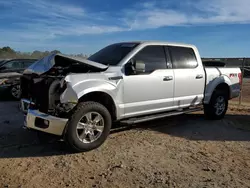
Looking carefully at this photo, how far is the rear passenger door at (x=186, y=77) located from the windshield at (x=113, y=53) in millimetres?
1046

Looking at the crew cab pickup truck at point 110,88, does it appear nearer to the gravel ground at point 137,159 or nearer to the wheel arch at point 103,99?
the wheel arch at point 103,99

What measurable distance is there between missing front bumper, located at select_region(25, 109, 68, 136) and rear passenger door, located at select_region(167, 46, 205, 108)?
279 centimetres

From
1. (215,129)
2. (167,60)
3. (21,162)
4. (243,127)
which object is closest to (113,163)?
(21,162)

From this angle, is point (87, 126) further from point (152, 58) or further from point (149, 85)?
point (152, 58)

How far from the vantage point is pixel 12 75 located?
10.9 m

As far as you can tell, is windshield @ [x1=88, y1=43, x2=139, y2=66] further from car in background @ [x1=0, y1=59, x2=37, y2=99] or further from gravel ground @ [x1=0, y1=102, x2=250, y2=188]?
car in background @ [x1=0, y1=59, x2=37, y2=99]

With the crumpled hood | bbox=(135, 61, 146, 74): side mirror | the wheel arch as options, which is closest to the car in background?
the crumpled hood

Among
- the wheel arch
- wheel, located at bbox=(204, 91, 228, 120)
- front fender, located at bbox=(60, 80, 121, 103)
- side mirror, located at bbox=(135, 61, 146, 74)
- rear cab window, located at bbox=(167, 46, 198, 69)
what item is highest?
rear cab window, located at bbox=(167, 46, 198, 69)

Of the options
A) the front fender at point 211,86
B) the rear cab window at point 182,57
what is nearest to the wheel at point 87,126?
the rear cab window at point 182,57

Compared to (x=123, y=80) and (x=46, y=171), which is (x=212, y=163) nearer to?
(x=123, y=80)

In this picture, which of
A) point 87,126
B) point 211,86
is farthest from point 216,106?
point 87,126

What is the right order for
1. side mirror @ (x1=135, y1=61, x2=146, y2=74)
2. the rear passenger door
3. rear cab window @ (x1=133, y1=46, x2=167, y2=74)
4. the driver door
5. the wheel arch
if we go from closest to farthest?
1. the wheel arch
2. side mirror @ (x1=135, y1=61, x2=146, y2=74)
3. the driver door
4. rear cab window @ (x1=133, y1=46, x2=167, y2=74)
5. the rear passenger door

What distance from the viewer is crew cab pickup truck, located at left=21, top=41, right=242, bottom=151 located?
4.57m

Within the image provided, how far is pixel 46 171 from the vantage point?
4.05m
